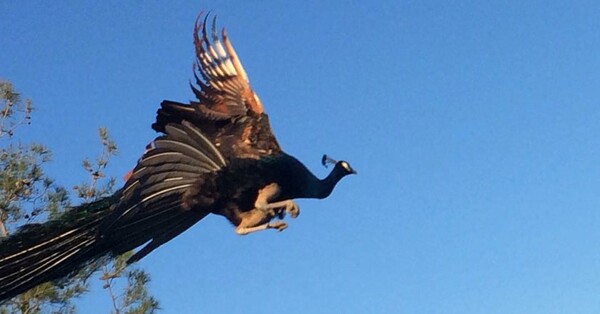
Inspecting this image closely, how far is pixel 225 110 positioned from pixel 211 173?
26cm

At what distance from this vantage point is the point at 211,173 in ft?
12.3

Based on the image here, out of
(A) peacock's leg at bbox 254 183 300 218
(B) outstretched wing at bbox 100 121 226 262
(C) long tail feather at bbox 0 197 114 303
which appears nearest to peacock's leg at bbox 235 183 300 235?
(A) peacock's leg at bbox 254 183 300 218

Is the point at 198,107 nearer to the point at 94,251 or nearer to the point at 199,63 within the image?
the point at 199,63

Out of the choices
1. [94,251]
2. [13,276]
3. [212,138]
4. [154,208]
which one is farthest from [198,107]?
[13,276]

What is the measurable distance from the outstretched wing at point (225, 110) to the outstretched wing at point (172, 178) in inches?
3.1

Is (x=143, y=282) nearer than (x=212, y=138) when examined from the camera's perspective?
No

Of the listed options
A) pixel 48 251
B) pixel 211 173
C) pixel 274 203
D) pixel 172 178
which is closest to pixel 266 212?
pixel 274 203

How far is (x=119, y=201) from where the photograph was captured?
387 centimetres

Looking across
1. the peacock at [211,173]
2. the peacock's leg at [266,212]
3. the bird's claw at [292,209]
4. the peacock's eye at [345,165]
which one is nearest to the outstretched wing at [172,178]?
the peacock at [211,173]

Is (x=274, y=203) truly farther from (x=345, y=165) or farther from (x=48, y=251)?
(x=48, y=251)

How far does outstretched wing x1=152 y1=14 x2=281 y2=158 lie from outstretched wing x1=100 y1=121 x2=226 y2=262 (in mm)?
79

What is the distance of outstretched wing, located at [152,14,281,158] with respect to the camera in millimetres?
3770

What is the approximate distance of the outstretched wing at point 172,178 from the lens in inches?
145

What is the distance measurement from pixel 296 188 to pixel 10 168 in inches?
205
